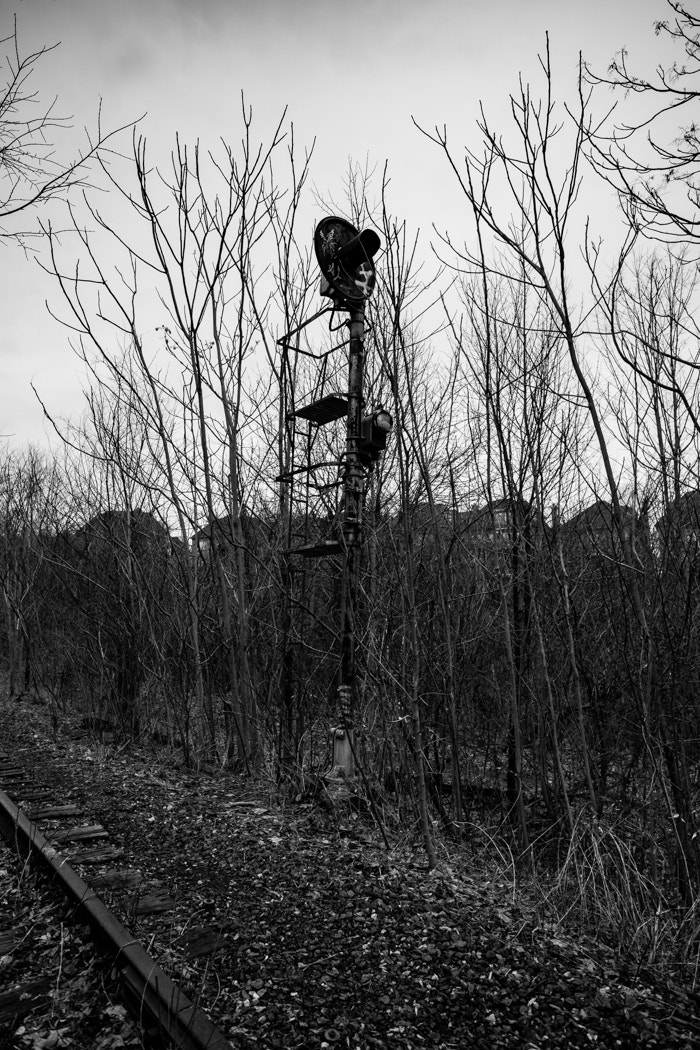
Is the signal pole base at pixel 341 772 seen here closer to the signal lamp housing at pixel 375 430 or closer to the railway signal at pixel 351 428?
the railway signal at pixel 351 428

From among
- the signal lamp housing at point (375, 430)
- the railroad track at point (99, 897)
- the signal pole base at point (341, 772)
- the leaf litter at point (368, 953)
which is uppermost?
the signal lamp housing at point (375, 430)

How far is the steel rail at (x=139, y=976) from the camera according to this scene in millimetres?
2533

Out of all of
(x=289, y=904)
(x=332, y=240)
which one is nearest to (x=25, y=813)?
(x=289, y=904)

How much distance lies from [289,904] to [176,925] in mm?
644

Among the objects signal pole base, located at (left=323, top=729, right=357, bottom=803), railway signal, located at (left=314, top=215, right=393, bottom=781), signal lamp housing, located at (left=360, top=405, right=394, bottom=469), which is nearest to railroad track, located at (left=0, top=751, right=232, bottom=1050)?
signal pole base, located at (left=323, top=729, right=357, bottom=803)

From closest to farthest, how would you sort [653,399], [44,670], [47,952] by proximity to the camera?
[47,952]
[653,399]
[44,670]

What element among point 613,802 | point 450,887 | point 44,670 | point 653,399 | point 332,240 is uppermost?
point 332,240

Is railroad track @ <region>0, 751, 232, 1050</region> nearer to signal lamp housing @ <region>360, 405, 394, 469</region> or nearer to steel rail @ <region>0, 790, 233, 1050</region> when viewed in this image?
→ steel rail @ <region>0, 790, 233, 1050</region>

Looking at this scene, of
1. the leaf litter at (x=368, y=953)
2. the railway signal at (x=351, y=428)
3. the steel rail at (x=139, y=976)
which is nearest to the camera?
the steel rail at (x=139, y=976)

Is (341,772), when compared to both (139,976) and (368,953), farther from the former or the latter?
(139,976)

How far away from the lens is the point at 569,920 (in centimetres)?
385

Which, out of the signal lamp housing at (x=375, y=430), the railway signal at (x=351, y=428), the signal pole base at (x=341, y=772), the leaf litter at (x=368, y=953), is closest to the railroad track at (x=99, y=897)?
the leaf litter at (x=368, y=953)

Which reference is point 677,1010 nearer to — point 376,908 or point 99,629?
point 376,908

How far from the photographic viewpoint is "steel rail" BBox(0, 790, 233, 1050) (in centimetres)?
253
